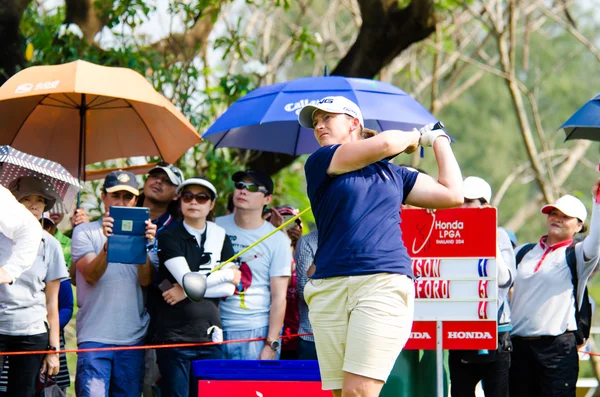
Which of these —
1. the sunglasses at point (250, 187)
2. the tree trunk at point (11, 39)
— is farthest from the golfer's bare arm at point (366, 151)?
the tree trunk at point (11, 39)

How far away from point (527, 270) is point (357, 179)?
129 inches

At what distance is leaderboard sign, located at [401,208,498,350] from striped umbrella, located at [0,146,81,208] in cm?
252

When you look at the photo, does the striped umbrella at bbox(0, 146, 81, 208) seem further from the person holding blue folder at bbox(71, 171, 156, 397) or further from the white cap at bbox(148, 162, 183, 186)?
the white cap at bbox(148, 162, 183, 186)

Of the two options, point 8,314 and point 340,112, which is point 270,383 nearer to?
point 8,314

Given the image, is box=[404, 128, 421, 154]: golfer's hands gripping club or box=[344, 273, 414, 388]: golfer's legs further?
box=[404, 128, 421, 154]: golfer's hands gripping club

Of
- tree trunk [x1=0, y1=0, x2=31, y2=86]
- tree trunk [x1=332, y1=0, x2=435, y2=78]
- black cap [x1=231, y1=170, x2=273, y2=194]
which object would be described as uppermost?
tree trunk [x1=332, y1=0, x2=435, y2=78]

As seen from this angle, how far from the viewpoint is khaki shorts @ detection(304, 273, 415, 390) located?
4.49 metres

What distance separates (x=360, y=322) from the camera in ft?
14.8

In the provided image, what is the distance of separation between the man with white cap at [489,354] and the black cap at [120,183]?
2464 millimetres

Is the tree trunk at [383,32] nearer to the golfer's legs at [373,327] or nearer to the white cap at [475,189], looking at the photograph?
the white cap at [475,189]

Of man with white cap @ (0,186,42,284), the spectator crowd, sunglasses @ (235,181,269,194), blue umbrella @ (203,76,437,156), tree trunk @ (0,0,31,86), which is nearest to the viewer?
man with white cap @ (0,186,42,284)

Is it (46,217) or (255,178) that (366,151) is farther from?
(46,217)

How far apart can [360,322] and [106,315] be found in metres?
2.77

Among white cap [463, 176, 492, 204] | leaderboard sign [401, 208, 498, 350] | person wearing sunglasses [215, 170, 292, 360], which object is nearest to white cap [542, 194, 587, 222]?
white cap [463, 176, 492, 204]
